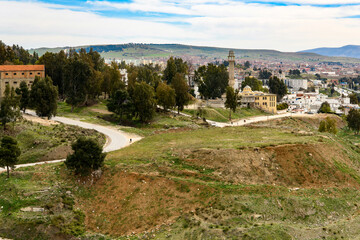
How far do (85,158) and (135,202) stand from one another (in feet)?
19.4

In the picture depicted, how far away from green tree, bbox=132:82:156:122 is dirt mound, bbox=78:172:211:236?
2727cm

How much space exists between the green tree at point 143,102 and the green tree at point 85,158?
2715 centimetres

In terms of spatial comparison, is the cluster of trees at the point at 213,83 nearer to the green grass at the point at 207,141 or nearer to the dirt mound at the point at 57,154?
the green grass at the point at 207,141

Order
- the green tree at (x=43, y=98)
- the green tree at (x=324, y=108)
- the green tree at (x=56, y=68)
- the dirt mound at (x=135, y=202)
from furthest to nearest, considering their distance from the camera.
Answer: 1. the green tree at (x=324, y=108)
2. the green tree at (x=56, y=68)
3. the green tree at (x=43, y=98)
4. the dirt mound at (x=135, y=202)

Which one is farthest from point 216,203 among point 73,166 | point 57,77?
point 57,77

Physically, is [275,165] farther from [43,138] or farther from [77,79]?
[77,79]

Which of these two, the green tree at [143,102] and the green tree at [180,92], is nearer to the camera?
the green tree at [143,102]

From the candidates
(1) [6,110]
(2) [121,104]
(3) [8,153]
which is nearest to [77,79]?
(2) [121,104]

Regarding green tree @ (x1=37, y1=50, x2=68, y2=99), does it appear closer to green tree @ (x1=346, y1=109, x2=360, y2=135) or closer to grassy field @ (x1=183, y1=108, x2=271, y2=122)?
grassy field @ (x1=183, y1=108, x2=271, y2=122)

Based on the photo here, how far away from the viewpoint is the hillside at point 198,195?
25500 mm

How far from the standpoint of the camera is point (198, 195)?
29.1 m

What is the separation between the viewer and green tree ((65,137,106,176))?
31.5m

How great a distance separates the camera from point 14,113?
141ft

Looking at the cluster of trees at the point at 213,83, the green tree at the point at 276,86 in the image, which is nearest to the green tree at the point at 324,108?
the green tree at the point at 276,86
